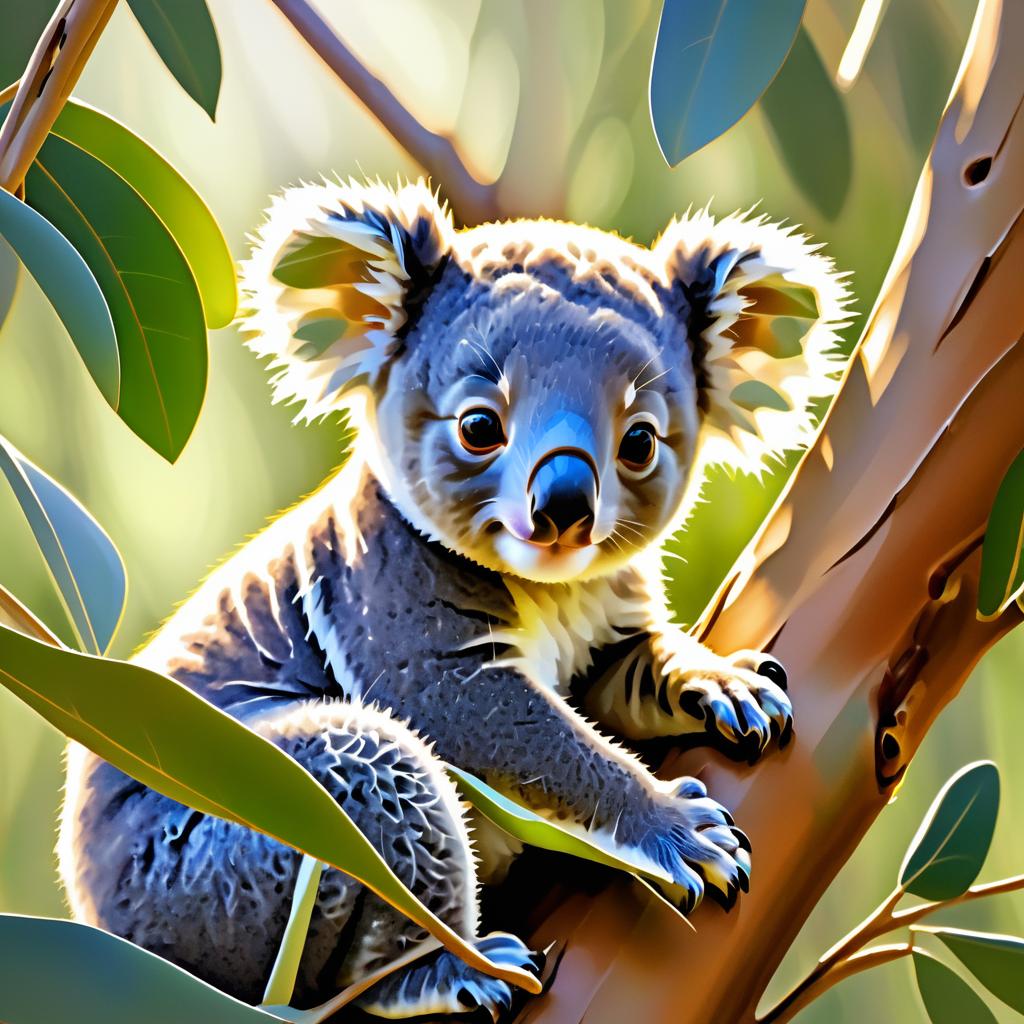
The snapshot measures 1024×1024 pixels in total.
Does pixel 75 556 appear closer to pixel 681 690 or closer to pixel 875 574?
pixel 681 690

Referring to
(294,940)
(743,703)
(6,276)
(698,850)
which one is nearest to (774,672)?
(743,703)

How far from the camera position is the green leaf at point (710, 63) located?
2.80 feet

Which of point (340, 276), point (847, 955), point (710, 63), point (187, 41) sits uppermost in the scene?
point (710, 63)

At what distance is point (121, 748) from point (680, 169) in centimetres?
116

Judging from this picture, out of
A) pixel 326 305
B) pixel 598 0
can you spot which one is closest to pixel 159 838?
pixel 326 305

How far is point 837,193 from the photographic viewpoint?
4.87 ft

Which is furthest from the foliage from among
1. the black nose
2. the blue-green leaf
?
the blue-green leaf

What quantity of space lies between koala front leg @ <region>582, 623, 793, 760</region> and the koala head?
0.40 ft

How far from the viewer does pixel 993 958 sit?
3.85 feet

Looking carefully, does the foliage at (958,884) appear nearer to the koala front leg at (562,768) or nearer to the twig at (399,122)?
the koala front leg at (562,768)

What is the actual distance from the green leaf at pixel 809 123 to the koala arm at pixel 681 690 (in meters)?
0.69

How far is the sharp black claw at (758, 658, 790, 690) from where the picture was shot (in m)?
0.98

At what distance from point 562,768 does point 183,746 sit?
40 cm

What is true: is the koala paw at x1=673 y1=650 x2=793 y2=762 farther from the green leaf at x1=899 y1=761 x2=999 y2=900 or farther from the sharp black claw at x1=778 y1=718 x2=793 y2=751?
the green leaf at x1=899 y1=761 x2=999 y2=900
